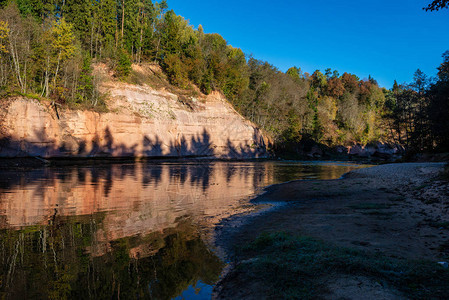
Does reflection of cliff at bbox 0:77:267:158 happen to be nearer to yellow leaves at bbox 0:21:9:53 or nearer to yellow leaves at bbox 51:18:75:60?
yellow leaves at bbox 0:21:9:53

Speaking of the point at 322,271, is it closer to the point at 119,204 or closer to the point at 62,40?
the point at 119,204

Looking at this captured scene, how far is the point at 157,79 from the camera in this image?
2067 inches

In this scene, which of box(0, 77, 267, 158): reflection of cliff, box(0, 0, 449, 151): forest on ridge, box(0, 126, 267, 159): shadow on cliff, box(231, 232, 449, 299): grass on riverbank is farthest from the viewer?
box(0, 0, 449, 151): forest on ridge

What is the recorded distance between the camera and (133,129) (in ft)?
138

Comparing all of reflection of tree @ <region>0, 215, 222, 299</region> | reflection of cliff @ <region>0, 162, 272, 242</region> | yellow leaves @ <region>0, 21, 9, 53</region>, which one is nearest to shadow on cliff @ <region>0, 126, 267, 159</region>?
yellow leaves @ <region>0, 21, 9, 53</region>

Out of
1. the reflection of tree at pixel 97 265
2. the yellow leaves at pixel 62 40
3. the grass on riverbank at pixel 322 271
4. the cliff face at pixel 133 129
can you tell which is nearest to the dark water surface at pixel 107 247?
the reflection of tree at pixel 97 265

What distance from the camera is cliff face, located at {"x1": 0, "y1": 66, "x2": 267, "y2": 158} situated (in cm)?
3163

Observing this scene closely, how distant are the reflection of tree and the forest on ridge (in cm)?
3325

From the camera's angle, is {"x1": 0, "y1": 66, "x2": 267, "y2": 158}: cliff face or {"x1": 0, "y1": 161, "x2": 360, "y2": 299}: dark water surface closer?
{"x1": 0, "y1": 161, "x2": 360, "y2": 299}: dark water surface

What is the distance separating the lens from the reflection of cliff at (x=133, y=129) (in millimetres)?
31625

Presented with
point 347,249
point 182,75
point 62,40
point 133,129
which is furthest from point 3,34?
point 347,249

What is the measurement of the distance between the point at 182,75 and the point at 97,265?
52844mm

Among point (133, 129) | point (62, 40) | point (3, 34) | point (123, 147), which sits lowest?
point (123, 147)

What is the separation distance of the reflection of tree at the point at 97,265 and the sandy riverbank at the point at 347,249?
87 centimetres
